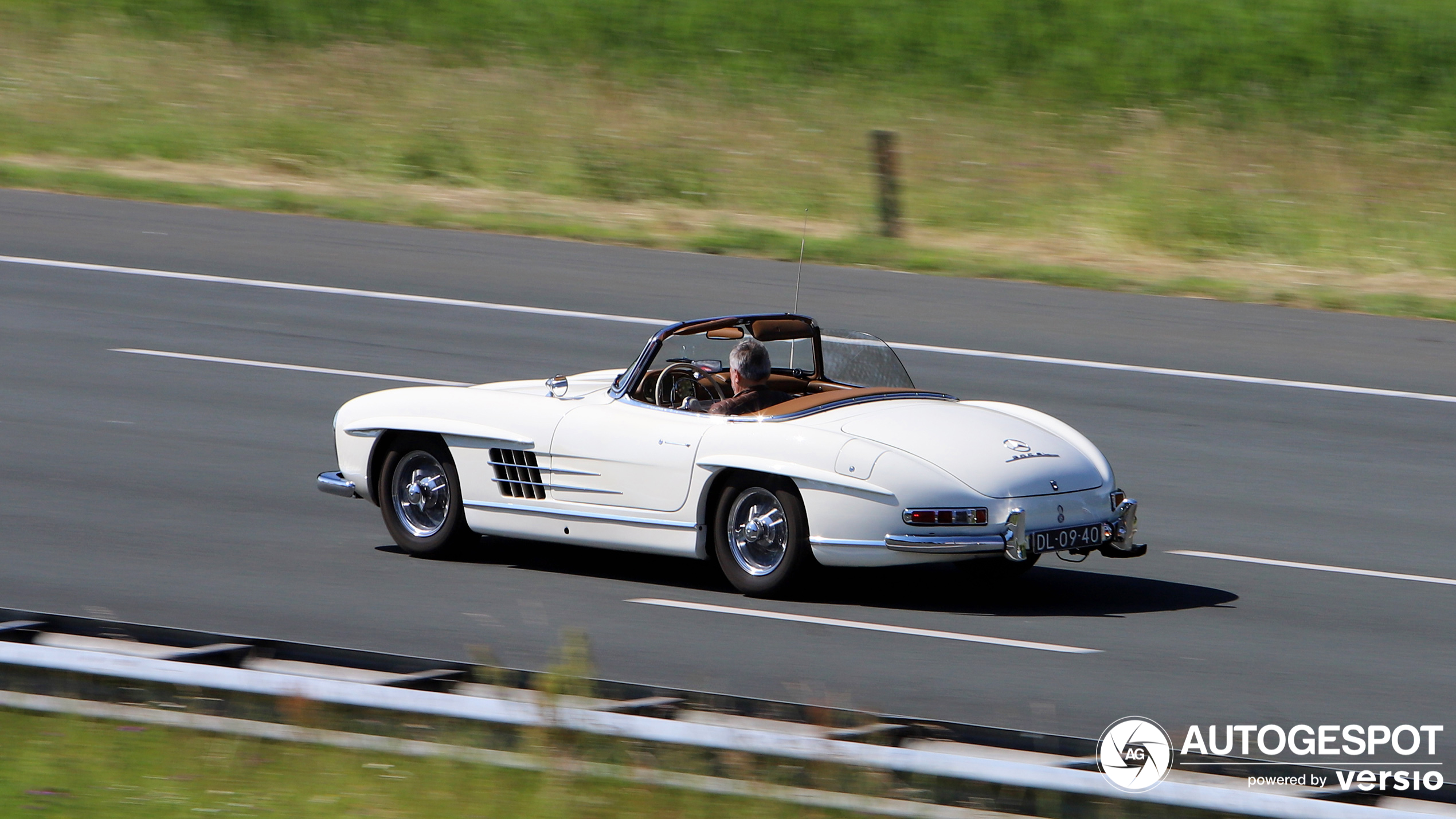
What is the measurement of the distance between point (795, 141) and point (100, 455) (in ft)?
50.1

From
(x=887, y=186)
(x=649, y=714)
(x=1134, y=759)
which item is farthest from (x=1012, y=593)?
(x=887, y=186)

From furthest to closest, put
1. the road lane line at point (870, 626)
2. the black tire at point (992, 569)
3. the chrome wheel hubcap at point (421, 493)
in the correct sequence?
the chrome wheel hubcap at point (421, 493) → the black tire at point (992, 569) → the road lane line at point (870, 626)

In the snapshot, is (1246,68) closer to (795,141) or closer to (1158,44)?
(1158,44)

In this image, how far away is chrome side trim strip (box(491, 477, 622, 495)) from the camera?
915 centimetres

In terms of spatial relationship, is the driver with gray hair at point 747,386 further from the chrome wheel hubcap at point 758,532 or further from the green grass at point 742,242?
the green grass at point 742,242

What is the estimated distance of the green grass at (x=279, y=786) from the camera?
5336 millimetres

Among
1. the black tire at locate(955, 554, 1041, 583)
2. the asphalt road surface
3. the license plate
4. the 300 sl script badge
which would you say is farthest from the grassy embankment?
the license plate

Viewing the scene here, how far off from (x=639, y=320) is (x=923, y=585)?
710cm

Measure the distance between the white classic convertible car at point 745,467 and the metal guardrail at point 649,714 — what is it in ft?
7.62

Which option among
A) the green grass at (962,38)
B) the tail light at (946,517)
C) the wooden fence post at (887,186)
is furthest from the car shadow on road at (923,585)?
the green grass at (962,38)

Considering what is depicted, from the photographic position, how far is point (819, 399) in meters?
9.17

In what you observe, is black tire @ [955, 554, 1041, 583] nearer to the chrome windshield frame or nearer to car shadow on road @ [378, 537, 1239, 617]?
car shadow on road @ [378, 537, 1239, 617]

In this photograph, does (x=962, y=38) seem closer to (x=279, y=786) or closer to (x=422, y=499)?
(x=422, y=499)

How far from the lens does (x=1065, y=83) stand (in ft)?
94.8
